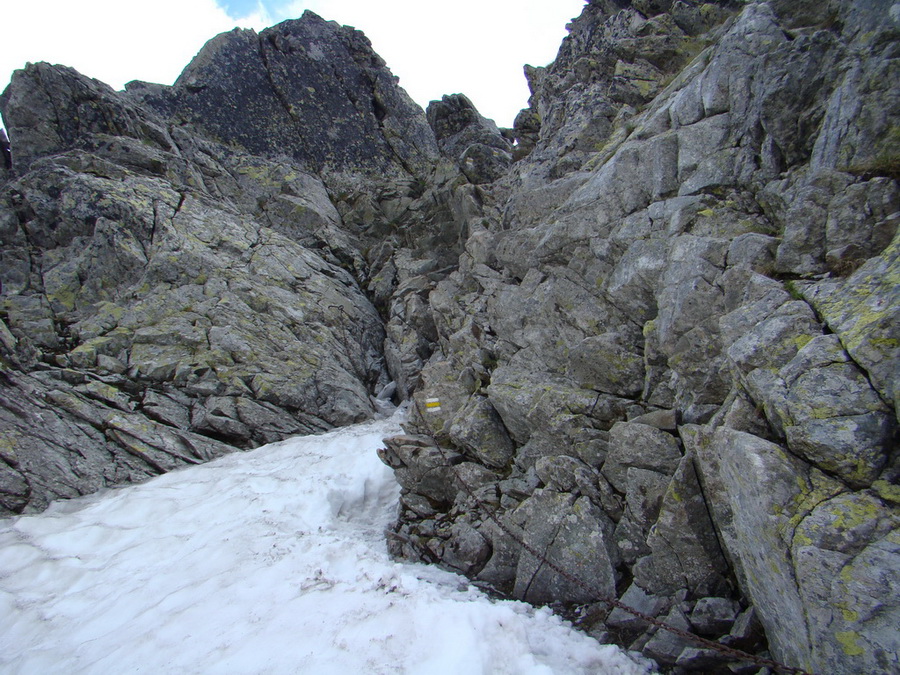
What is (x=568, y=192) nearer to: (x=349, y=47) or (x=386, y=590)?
(x=386, y=590)

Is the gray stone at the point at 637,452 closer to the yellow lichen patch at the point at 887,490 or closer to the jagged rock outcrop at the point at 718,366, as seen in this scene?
the jagged rock outcrop at the point at 718,366

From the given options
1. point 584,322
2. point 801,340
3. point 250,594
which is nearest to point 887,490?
point 801,340

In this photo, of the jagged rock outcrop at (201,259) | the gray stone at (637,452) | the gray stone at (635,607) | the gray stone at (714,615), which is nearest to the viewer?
the gray stone at (714,615)

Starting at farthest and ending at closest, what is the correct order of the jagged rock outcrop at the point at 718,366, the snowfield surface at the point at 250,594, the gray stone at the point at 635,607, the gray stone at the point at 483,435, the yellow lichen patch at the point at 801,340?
1. the gray stone at the point at 483,435
2. the snowfield surface at the point at 250,594
3. the gray stone at the point at 635,607
4. the yellow lichen patch at the point at 801,340
5. the jagged rock outcrop at the point at 718,366

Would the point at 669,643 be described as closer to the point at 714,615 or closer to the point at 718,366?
the point at 714,615

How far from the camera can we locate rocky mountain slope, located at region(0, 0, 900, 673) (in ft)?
16.9

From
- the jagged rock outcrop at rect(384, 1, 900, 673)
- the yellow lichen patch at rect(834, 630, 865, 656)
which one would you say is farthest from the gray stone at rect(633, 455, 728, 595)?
the yellow lichen patch at rect(834, 630, 865, 656)

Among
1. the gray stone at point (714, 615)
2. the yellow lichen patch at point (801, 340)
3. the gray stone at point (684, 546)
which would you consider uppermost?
the yellow lichen patch at point (801, 340)

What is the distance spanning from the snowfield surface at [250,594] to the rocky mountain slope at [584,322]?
1121mm

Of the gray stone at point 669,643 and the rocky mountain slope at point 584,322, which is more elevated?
the rocky mountain slope at point 584,322

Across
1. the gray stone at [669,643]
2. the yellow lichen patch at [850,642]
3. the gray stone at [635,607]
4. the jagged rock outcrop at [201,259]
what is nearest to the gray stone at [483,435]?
the gray stone at [635,607]

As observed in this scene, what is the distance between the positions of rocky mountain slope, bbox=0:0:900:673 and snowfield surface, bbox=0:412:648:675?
112cm

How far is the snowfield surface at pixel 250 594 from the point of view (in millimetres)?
6777

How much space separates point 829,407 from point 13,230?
2842 cm
